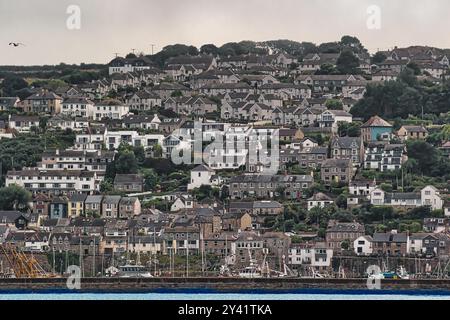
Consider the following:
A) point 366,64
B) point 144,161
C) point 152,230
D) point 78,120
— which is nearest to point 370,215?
point 152,230

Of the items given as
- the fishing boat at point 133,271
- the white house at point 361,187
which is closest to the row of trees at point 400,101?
the white house at point 361,187

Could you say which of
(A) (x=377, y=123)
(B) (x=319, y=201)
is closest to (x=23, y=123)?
(A) (x=377, y=123)

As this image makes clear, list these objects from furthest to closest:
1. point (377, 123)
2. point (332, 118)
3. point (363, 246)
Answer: point (332, 118), point (377, 123), point (363, 246)

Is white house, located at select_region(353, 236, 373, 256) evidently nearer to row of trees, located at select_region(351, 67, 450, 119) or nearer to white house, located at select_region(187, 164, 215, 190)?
white house, located at select_region(187, 164, 215, 190)

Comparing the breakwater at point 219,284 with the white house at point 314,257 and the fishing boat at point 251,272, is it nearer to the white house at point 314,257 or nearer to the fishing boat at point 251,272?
the fishing boat at point 251,272

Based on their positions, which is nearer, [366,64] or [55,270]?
[55,270]

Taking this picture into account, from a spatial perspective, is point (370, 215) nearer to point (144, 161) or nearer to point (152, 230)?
point (152, 230)

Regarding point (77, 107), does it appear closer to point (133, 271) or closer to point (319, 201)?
point (319, 201)
